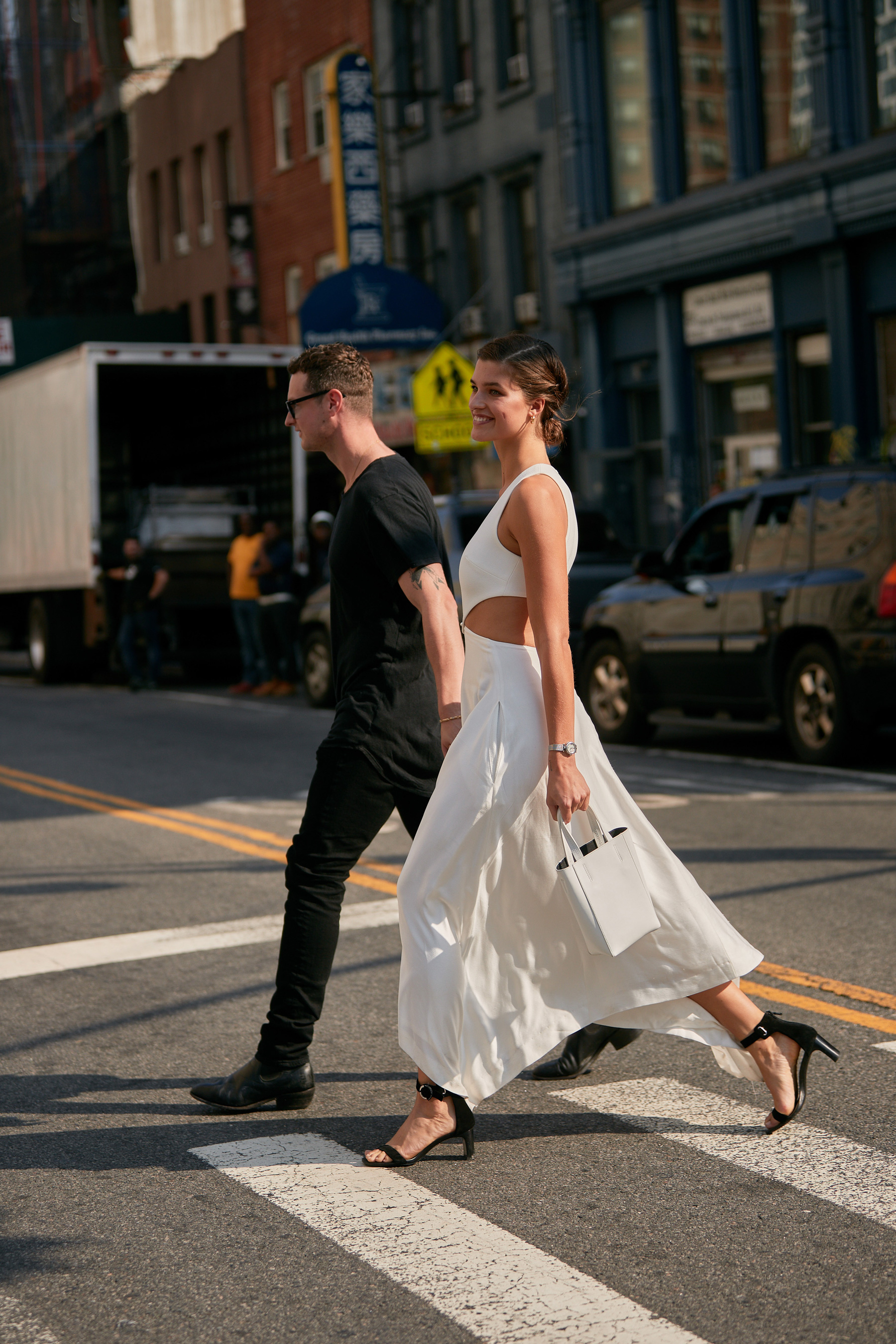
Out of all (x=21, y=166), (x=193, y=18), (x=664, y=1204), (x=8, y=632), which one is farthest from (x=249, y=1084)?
(x=21, y=166)

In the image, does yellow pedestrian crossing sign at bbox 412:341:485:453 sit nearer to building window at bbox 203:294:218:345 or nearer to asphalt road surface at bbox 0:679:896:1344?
asphalt road surface at bbox 0:679:896:1344

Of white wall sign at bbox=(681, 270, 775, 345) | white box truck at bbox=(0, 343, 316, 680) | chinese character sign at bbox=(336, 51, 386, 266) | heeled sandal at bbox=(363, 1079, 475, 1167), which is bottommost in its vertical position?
heeled sandal at bbox=(363, 1079, 475, 1167)

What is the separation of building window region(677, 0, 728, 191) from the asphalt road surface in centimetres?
1697

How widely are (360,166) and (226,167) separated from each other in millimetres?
10126

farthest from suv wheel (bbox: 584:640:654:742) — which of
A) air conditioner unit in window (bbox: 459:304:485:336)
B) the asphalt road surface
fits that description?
air conditioner unit in window (bbox: 459:304:485:336)

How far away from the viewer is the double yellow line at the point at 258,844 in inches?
228

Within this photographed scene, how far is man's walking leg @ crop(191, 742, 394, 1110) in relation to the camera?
4.73 m

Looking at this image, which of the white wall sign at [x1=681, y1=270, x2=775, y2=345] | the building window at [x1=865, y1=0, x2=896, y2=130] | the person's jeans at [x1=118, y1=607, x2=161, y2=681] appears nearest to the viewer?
the building window at [x1=865, y1=0, x2=896, y2=130]

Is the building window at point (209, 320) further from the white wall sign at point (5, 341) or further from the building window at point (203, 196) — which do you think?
the white wall sign at point (5, 341)

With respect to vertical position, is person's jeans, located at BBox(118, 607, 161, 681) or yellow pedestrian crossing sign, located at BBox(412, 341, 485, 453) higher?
yellow pedestrian crossing sign, located at BBox(412, 341, 485, 453)

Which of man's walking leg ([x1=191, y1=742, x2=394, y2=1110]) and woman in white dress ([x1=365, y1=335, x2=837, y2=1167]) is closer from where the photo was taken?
woman in white dress ([x1=365, y1=335, x2=837, y2=1167])

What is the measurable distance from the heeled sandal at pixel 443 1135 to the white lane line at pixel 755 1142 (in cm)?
48

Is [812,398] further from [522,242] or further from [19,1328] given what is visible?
[19,1328]

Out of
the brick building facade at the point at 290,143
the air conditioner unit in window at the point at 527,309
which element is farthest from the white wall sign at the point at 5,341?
the air conditioner unit in window at the point at 527,309
